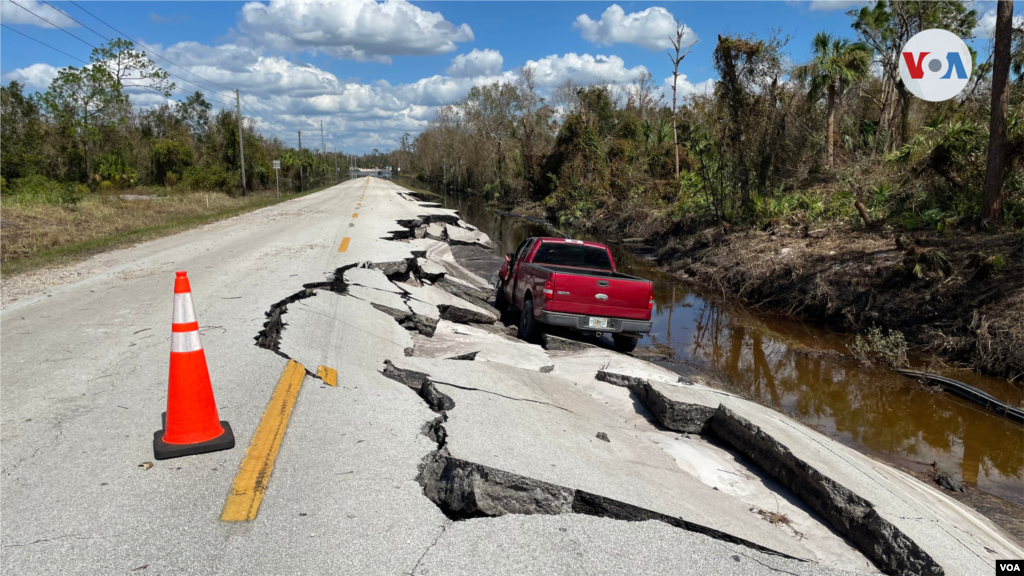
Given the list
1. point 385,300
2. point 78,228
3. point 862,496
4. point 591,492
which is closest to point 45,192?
point 78,228

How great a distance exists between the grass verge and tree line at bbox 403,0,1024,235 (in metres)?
17.1

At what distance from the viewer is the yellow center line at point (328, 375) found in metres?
5.17

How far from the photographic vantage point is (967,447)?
23.1ft

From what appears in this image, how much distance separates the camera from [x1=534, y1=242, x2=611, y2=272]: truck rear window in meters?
10.7

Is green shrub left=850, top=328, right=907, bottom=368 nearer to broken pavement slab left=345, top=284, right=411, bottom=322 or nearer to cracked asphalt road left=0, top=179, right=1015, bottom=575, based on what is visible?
cracked asphalt road left=0, top=179, right=1015, bottom=575

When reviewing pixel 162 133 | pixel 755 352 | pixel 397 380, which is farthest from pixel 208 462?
pixel 162 133

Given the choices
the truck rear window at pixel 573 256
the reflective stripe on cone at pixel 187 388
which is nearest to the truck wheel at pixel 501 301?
the truck rear window at pixel 573 256

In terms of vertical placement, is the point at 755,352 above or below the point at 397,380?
below

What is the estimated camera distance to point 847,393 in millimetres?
8812

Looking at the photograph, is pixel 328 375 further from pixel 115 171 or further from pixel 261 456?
pixel 115 171

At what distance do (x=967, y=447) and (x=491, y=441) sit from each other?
240 inches

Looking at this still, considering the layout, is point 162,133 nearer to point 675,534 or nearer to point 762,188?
point 762,188

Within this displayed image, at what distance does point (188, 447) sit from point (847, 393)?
27.5ft

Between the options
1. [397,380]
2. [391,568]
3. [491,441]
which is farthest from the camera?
[397,380]
